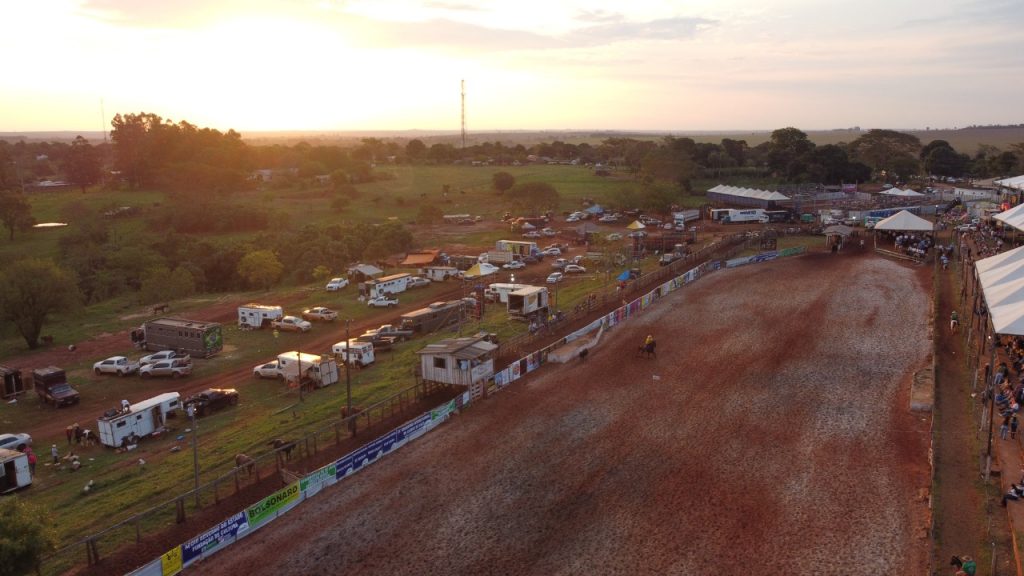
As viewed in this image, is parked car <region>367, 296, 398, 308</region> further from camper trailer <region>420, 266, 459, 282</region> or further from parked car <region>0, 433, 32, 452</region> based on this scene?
parked car <region>0, 433, 32, 452</region>

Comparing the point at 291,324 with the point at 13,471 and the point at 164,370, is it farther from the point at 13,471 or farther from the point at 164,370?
the point at 13,471

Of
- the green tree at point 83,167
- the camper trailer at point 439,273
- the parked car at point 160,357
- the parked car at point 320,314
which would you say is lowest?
the parked car at point 160,357

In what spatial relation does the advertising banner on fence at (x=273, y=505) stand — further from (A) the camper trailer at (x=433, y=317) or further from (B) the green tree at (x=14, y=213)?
(B) the green tree at (x=14, y=213)

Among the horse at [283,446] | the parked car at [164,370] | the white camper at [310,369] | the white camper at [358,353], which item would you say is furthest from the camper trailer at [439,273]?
the horse at [283,446]

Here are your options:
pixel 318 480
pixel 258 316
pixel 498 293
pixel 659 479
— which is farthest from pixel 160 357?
pixel 659 479

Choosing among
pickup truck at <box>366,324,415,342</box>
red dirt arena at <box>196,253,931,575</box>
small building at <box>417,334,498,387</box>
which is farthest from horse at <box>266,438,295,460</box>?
pickup truck at <box>366,324,415,342</box>

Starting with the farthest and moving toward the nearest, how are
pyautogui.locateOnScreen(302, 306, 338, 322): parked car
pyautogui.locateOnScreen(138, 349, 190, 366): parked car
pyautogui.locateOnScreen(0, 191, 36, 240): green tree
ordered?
pyautogui.locateOnScreen(0, 191, 36, 240): green tree → pyautogui.locateOnScreen(302, 306, 338, 322): parked car → pyautogui.locateOnScreen(138, 349, 190, 366): parked car
